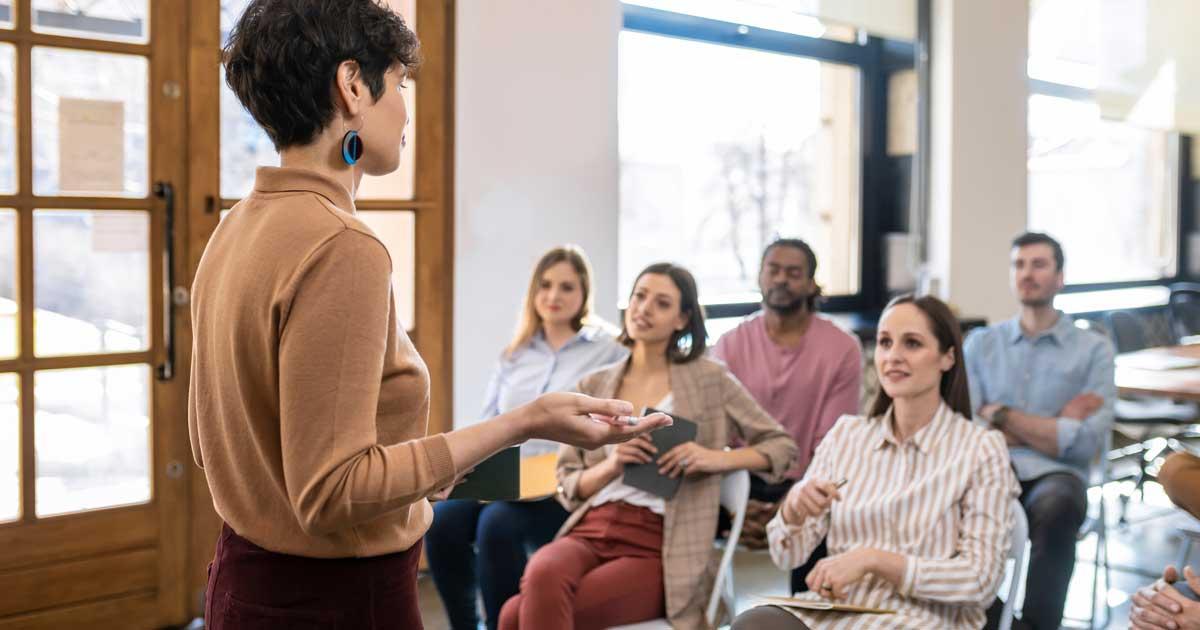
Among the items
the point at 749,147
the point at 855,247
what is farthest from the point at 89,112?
the point at 855,247

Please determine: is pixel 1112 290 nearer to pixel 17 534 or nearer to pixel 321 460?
pixel 17 534

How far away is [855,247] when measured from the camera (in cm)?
596

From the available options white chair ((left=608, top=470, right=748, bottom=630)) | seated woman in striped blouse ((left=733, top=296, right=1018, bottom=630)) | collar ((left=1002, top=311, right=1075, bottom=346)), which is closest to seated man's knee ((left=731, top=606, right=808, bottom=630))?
seated woman in striped blouse ((left=733, top=296, right=1018, bottom=630))

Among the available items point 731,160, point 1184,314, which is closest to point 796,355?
point 731,160

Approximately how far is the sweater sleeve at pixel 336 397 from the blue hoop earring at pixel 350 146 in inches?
5.4

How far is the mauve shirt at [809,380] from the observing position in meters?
3.65

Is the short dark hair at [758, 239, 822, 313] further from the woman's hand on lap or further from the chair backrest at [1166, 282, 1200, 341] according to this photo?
the chair backrest at [1166, 282, 1200, 341]

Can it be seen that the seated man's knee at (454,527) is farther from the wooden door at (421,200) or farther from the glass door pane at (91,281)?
the glass door pane at (91,281)

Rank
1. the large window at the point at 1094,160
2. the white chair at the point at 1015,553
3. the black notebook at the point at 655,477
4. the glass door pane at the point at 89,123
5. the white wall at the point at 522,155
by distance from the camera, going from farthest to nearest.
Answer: the large window at the point at 1094,160 → the white wall at the point at 522,155 → the glass door pane at the point at 89,123 → the black notebook at the point at 655,477 → the white chair at the point at 1015,553

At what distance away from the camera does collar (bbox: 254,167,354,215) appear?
1.16m

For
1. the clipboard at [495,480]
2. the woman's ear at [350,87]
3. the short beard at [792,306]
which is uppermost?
the woman's ear at [350,87]

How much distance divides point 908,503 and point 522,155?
2.27 meters

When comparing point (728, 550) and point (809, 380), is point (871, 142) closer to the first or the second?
point (809, 380)

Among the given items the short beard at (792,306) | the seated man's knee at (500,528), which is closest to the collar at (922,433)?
the seated man's knee at (500,528)
